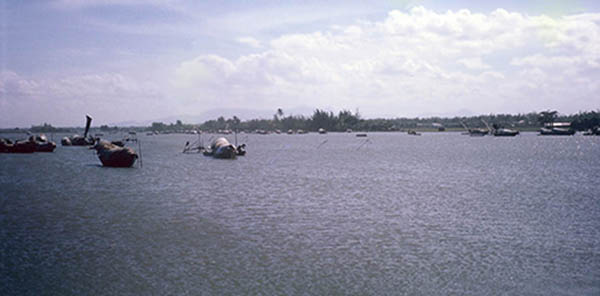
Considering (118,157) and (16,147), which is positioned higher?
(16,147)

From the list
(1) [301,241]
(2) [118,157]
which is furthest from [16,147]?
(1) [301,241]

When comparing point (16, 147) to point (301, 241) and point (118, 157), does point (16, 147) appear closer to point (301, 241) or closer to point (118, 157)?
point (118, 157)

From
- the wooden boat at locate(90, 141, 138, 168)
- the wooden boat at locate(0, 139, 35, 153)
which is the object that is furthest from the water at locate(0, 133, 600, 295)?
the wooden boat at locate(0, 139, 35, 153)

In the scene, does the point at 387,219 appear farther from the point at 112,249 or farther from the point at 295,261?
the point at 112,249

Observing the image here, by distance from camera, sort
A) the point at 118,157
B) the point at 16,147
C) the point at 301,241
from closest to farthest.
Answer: the point at 301,241 → the point at 118,157 → the point at 16,147

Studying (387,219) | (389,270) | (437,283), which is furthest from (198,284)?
(387,219)

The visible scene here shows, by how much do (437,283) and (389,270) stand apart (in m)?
1.88

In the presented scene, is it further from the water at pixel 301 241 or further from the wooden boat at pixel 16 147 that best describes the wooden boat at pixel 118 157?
the wooden boat at pixel 16 147

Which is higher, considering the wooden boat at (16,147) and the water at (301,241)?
the wooden boat at (16,147)

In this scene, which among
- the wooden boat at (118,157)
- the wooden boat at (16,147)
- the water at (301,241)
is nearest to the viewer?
the water at (301,241)

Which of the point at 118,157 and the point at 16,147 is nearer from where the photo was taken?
the point at 118,157

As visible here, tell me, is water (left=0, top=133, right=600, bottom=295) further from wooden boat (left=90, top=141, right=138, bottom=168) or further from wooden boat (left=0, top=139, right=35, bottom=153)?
wooden boat (left=0, top=139, right=35, bottom=153)

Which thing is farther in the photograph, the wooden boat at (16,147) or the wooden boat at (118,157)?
the wooden boat at (16,147)

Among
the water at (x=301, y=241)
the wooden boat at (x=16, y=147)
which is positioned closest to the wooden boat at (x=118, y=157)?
the water at (x=301, y=241)
